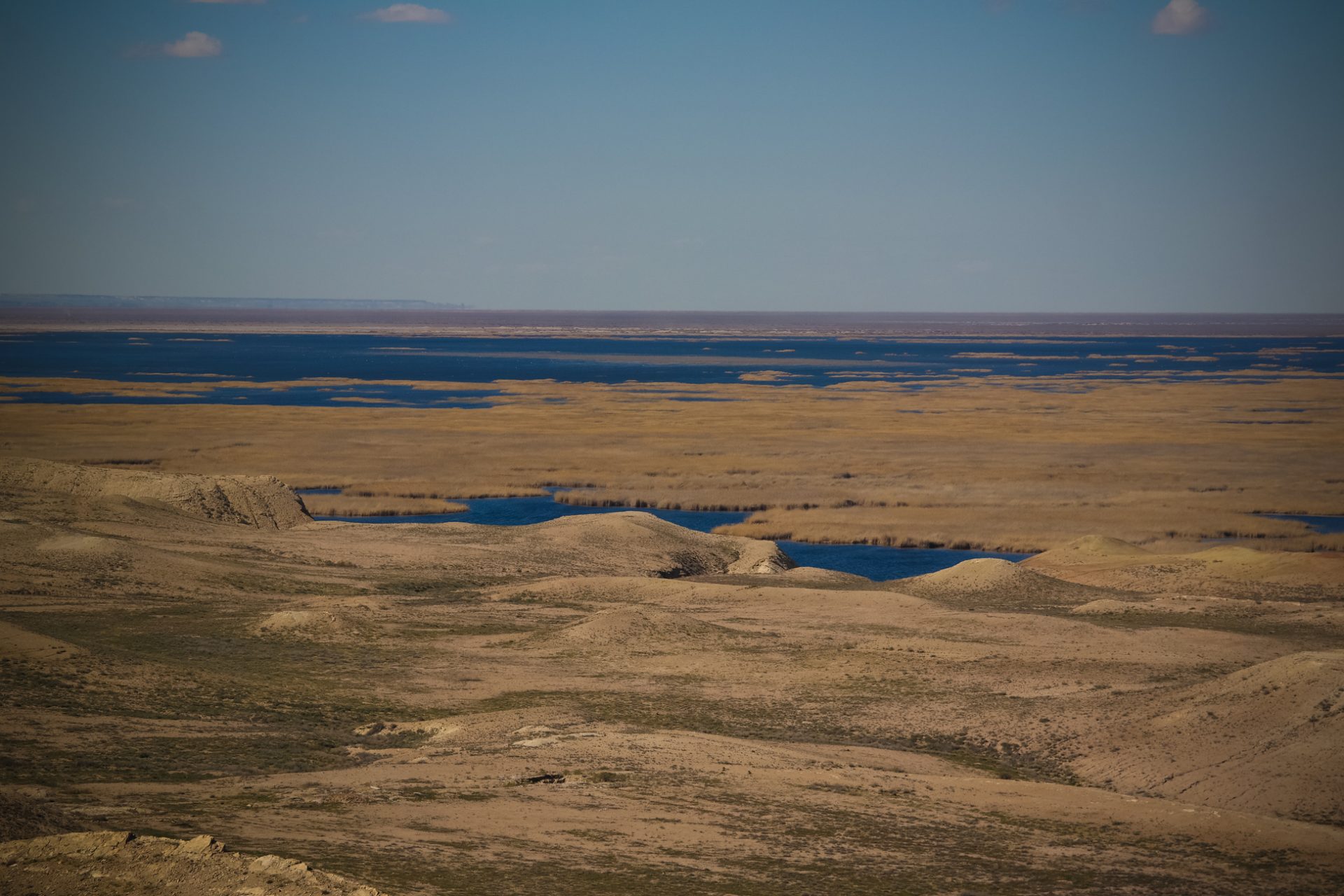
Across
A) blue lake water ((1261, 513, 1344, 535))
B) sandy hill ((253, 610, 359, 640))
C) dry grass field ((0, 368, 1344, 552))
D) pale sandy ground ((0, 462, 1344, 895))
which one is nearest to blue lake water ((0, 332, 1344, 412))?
dry grass field ((0, 368, 1344, 552))

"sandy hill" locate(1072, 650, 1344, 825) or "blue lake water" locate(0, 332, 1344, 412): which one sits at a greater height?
"blue lake water" locate(0, 332, 1344, 412)

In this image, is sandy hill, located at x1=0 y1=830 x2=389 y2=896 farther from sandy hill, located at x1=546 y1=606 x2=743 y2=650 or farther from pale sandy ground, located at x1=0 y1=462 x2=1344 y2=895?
sandy hill, located at x1=546 y1=606 x2=743 y2=650

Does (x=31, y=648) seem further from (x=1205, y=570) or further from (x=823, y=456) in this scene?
(x=823, y=456)

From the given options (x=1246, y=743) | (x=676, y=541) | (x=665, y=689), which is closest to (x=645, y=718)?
(x=665, y=689)

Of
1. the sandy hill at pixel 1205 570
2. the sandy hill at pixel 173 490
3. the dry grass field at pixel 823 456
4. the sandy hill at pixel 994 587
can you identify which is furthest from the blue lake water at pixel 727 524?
the sandy hill at pixel 994 587

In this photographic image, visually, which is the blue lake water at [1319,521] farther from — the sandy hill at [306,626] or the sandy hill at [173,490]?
the sandy hill at [173,490]

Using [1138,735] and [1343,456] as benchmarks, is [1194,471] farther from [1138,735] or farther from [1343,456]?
[1138,735]

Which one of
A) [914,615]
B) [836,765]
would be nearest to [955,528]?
[914,615]
